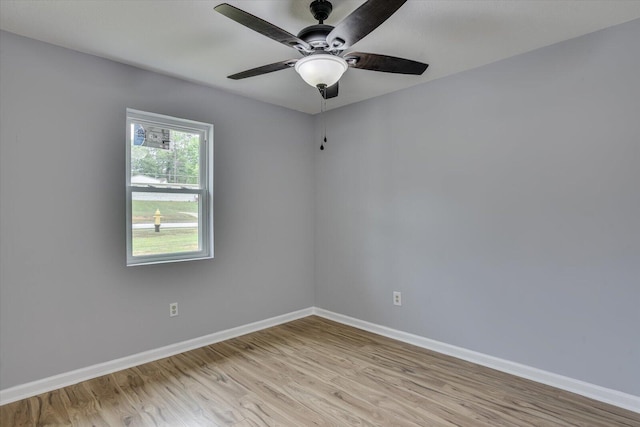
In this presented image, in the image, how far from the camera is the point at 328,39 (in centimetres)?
172

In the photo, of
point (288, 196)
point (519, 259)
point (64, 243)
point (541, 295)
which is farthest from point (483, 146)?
point (64, 243)

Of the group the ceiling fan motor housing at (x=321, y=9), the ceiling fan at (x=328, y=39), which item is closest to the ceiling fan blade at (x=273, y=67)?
the ceiling fan at (x=328, y=39)

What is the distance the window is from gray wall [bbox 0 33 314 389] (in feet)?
0.29

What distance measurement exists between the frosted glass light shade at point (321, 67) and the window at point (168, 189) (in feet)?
5.38

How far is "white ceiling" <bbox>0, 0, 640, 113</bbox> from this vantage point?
1.95 meters

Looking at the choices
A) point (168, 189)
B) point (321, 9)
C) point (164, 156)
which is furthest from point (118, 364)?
point (321, 9)

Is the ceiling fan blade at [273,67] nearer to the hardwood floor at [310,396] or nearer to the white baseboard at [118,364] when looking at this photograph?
the hardwood floor at [310,396]

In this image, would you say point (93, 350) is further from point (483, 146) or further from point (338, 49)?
point (483, 146)

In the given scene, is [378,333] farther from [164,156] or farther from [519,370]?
[164,156]

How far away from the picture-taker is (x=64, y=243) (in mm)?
2457

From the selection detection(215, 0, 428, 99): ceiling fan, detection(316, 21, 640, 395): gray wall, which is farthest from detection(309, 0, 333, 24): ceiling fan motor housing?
detection(316, 21, 640, 395): gray wall

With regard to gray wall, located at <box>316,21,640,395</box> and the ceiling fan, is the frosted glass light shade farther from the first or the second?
gray wall, located at <box>316,21,640,395</box>

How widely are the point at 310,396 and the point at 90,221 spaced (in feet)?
6.67

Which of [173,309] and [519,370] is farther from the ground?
[173,309]
